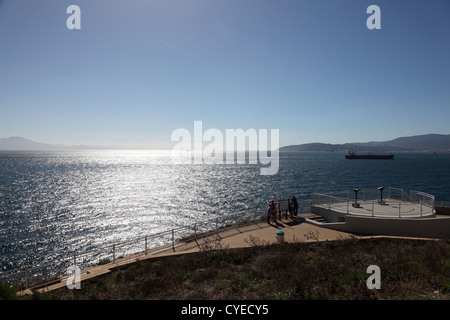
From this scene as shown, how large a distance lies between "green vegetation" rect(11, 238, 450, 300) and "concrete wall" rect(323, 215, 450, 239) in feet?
9.25

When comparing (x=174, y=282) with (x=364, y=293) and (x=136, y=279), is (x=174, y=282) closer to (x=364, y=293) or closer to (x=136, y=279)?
(x=136, y=279)

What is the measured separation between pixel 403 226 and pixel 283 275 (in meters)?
9.80

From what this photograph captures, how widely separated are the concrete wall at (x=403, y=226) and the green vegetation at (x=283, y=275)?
2821 mm

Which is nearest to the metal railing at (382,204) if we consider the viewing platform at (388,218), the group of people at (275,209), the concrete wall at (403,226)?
the viewing platform at (388,218)

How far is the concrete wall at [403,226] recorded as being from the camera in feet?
42.7

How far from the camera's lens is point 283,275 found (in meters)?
7.31

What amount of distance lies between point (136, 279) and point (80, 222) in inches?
1096

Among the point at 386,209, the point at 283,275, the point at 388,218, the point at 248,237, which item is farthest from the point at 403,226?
the point at 283,275

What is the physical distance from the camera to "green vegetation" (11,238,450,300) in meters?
6.26

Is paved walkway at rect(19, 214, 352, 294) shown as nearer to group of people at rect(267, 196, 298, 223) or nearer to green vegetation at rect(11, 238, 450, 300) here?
group of people at rect(267, 196, 298, 223)

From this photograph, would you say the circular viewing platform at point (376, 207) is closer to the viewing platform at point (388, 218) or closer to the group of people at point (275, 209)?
the viewing platform at point (388, 218)

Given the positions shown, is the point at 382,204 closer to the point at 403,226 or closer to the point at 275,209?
the point at 403,226

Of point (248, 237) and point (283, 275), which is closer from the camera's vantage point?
point (283, 275)

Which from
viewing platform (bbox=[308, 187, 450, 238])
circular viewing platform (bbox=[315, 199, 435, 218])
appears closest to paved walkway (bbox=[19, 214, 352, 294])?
viewing platform (bbox=[308, 187, 450, 238])
